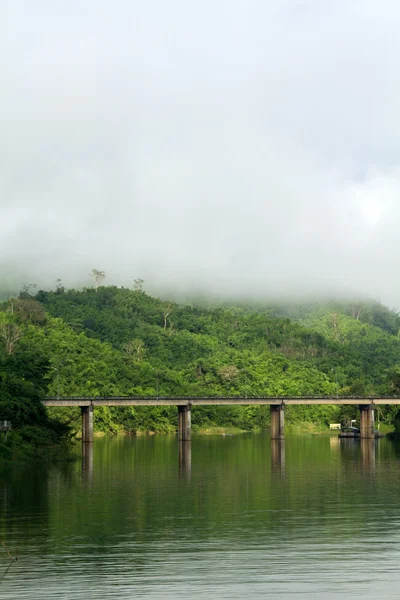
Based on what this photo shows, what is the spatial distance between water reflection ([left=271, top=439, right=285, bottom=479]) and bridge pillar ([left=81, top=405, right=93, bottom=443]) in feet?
103

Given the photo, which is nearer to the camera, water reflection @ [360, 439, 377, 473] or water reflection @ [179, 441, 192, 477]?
water reflection @ [179, 441, 192, 477]

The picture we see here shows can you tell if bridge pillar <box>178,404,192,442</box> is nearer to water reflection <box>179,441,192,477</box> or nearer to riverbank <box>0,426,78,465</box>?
water reflection <box>179,441,192,477</box>

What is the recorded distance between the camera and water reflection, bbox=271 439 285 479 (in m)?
103

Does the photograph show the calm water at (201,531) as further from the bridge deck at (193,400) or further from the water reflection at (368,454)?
the bridge deck at (193,400)

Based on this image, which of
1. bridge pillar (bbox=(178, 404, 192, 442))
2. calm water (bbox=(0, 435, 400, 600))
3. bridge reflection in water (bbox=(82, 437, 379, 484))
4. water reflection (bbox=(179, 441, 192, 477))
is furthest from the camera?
bridge pillar (bbox=(178, 404, 192, 442))

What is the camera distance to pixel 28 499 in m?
72.1

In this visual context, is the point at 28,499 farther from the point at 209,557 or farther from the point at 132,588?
the point at 132,588

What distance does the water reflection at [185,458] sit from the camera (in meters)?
103

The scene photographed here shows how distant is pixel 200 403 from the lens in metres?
176

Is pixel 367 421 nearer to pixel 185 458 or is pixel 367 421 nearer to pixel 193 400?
pixel 193 400

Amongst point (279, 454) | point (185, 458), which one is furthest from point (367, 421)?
point (185, 458)

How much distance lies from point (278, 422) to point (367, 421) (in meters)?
20.7

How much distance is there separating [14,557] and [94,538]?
673 cm

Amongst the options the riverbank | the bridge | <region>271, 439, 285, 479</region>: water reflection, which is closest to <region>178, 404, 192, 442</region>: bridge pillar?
the bridge
